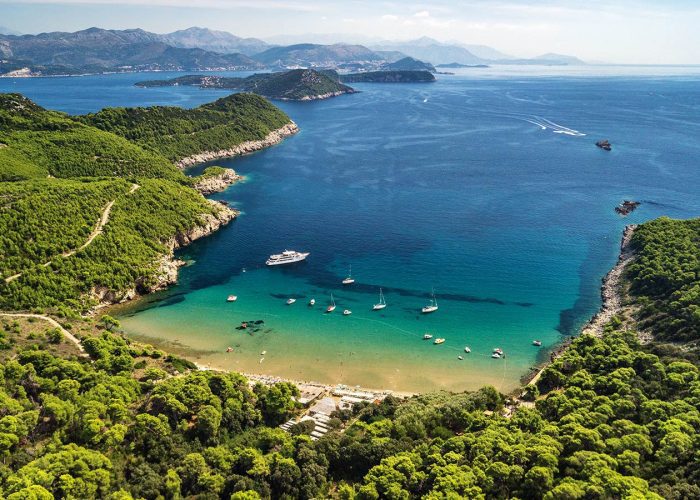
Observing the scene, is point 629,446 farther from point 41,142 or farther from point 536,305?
point 41,142

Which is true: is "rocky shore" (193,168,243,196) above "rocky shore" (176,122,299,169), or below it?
below

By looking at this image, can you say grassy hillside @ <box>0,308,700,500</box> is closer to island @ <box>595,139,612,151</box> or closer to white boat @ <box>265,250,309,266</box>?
white boat @ <box>265,250,309,266</box>

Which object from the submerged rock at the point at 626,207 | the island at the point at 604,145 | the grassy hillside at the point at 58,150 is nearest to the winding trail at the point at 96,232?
the grassy hillside at the point at 58,150

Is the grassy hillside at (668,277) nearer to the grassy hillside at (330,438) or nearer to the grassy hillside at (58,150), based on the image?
the grassy hillside at (330,438)

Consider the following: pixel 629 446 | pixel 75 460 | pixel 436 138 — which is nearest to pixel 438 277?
pixel 629 446

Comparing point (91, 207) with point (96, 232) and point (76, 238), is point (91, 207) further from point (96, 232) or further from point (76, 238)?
point (76, 238)

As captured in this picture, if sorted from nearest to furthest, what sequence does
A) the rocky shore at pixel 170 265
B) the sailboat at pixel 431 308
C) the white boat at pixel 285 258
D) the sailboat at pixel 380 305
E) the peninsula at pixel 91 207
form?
the peninsula at pixel 91 207 < the sailboat at pixel 431 308 < the sailboat at pixel 380 305 < the rocky shore at pixel 170 265 < the white boat at pixel 285 258

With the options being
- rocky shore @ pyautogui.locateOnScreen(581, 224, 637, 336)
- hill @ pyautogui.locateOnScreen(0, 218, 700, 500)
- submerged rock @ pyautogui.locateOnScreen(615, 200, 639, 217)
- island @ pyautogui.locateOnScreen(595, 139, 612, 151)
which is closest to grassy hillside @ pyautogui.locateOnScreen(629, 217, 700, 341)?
rocky shore @ pyautogui.locateOnScreen(581, 224, 637, 336)
